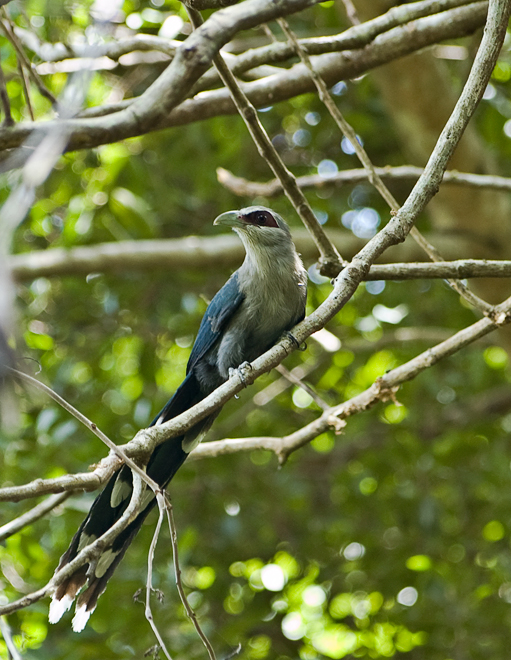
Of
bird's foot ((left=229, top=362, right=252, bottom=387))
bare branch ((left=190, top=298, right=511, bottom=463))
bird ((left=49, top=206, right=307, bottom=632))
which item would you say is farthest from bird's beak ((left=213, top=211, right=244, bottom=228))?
bare branch ((left=190, top=298, right=511, bottom=463))

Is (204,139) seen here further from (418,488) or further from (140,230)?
(418,488)

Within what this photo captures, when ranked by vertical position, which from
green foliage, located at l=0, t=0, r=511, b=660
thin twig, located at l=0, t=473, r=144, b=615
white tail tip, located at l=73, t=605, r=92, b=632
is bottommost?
green foliage, located at l=0, t=0, r=511, b=660

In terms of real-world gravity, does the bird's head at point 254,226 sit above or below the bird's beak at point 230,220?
below

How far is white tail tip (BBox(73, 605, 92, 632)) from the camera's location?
9.38 feet

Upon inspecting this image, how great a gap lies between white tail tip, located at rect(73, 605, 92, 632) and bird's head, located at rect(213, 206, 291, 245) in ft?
6.87

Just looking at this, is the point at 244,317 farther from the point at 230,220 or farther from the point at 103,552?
the point at 103,552

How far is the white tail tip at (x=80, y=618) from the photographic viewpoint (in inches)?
113

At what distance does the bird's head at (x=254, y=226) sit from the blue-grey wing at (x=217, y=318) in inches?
11.1

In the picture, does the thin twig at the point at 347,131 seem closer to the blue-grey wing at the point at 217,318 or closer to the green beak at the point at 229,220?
the green beak at the point at 229,220

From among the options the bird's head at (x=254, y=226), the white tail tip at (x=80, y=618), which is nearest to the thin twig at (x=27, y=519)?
the white tail tip at (x=80, y=618)

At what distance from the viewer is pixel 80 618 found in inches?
113

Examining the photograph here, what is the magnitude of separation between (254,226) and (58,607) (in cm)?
228

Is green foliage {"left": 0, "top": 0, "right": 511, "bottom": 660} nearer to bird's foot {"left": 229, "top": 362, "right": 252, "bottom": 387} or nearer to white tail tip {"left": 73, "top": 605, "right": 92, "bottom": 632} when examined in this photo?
white tail tip {"left": 73, "top": 605, "right": 92, "bottom": 632}

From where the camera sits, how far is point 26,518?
279 centimetres
